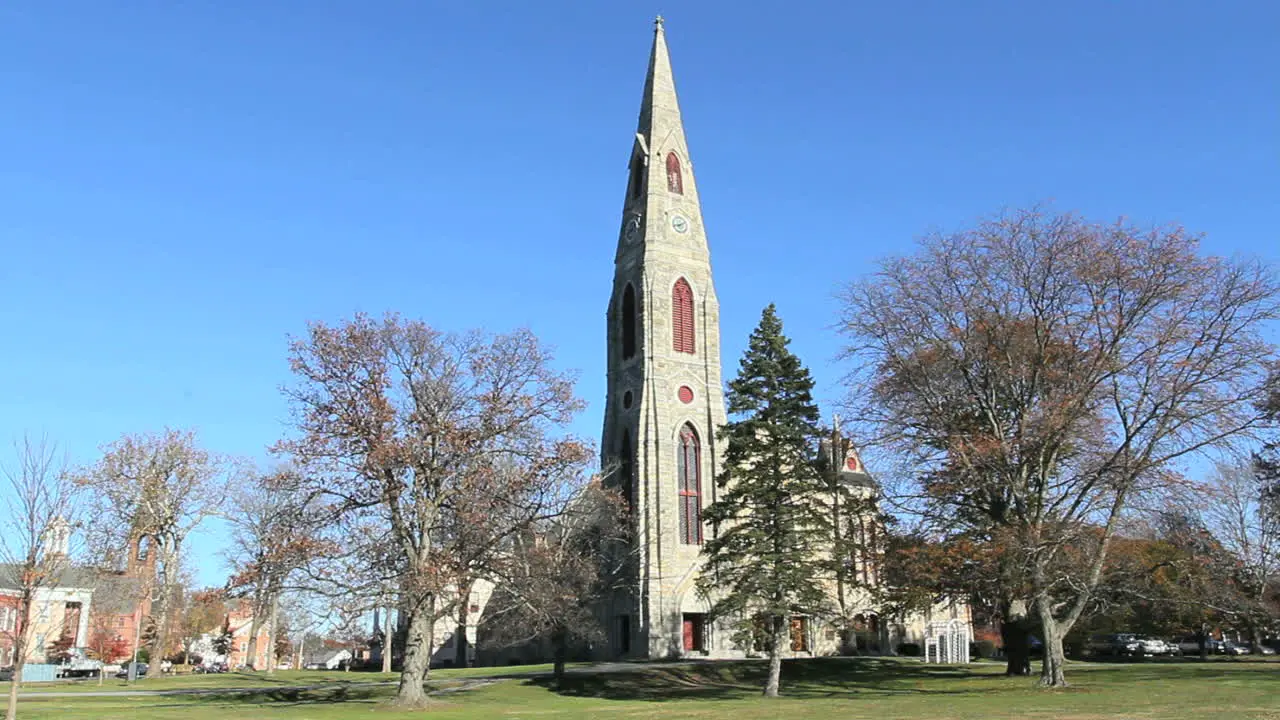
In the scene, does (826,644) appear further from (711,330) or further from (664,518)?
(711,330)

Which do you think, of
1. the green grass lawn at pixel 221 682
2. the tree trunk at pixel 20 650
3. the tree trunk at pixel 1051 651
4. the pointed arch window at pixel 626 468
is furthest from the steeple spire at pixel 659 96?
the tree trunk at pixel 20 650

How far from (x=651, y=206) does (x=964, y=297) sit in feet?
99.4

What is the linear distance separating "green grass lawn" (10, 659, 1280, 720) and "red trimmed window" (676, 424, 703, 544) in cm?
999

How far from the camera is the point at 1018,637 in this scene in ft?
109

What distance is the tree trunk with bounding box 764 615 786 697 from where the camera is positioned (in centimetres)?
3145

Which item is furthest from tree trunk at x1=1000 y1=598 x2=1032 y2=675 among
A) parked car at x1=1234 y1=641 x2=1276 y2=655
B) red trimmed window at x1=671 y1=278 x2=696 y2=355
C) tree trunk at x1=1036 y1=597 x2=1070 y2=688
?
parked car at x1=1234 y1=641 x2=1276 y2=655

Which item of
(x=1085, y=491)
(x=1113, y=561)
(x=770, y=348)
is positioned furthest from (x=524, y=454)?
(x=1113, y=561)

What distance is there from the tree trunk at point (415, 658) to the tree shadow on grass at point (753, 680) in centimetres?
757

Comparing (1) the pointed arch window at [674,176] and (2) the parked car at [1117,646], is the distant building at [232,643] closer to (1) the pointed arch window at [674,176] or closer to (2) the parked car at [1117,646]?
(1) the pointed arch window at [674,176]

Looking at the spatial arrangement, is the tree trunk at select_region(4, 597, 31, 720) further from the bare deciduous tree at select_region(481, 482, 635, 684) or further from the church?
the church

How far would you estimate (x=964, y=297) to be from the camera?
29.6 metres

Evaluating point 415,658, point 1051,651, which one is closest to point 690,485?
point 415,658

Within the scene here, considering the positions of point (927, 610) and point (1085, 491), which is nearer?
point (1085, 491)

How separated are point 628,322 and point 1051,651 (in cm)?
3415
